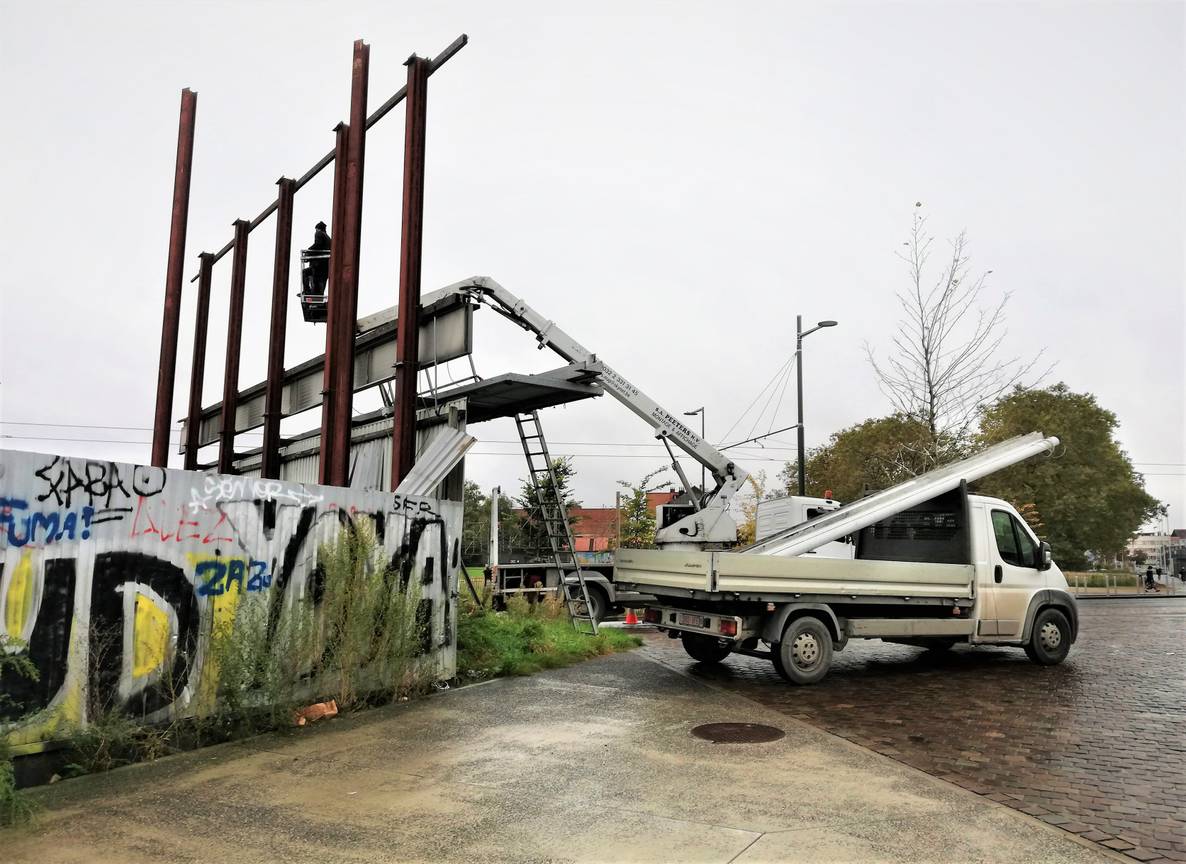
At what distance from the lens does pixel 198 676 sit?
22.2ft

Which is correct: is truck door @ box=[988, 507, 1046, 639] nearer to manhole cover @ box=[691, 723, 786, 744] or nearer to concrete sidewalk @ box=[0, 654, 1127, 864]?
concrete sidewalk @ box=[0, 654, 1127, 864]

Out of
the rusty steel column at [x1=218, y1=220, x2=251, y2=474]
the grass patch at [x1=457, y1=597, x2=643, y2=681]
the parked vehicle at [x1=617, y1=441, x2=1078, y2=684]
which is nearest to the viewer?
the parked vehicle at [x1=617, y1=441, x2=1078, y2=684]

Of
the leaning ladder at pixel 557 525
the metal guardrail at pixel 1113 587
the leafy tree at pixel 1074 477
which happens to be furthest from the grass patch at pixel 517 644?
the leafy tree at pixel 1074 477

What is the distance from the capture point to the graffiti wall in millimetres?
5645

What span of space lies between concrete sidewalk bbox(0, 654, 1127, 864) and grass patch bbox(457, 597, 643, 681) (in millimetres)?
2618

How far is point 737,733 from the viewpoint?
738cm

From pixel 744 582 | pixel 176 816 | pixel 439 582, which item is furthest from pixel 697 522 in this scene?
pixel 176 816

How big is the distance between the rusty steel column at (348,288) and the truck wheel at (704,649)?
5303 mm

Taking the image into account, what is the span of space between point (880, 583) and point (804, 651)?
54.7 inches

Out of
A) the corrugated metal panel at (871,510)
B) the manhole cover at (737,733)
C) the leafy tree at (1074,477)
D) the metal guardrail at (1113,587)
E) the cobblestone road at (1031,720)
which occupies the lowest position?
the metal guardrail at (1113,587)

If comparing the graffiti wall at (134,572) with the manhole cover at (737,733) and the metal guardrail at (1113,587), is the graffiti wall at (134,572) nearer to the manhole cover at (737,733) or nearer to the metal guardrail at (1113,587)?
the manhole cover at (737,733)

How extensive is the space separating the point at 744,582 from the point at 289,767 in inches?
208

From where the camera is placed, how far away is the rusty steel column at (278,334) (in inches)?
604

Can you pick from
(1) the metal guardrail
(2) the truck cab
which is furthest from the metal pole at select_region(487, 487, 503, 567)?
(1) the metal guardrail
